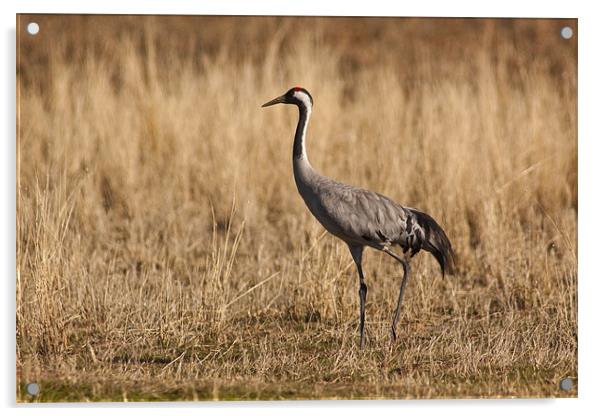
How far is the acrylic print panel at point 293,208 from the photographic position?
5.80 m

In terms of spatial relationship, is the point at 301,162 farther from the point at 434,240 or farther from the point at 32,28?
the point at 32,28

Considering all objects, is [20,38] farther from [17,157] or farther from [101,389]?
[101,389]

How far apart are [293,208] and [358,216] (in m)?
1.82

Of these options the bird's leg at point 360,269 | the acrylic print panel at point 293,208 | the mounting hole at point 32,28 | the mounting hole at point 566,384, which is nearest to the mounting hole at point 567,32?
the acrylic print panel at point 293,208

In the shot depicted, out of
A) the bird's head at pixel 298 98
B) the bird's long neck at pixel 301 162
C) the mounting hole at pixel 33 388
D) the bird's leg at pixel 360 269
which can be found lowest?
the mounting hole at pixel 33 388

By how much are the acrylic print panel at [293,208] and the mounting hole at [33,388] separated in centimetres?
5

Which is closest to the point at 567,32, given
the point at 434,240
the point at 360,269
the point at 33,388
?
the point at 434,240

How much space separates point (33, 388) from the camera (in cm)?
546

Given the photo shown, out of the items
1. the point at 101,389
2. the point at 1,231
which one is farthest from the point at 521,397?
the point at 1,231

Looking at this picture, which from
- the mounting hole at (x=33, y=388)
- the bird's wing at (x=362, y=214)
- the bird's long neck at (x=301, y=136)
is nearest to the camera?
the mounting hole at (x=33, y=388)

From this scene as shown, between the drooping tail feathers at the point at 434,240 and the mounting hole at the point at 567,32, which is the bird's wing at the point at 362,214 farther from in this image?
the mounting hole at the point at 567,32

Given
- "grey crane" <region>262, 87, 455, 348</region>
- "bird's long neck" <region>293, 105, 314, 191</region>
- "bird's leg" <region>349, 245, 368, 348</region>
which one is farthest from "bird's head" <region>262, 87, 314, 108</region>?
"bird's leg" <region>349, 245, 368, 348</region>

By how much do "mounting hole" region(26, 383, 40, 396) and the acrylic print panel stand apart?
0.05 metres

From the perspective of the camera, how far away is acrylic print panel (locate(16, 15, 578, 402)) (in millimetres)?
5805
